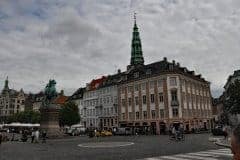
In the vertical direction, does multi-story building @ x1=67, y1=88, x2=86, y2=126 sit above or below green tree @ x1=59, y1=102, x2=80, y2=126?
above

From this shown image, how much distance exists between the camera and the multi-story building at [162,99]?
67.0m

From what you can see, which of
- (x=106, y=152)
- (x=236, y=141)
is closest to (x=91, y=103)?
(x=106, y=152)

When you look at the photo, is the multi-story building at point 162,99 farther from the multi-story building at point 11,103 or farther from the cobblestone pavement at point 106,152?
the multi-story building at point 11,103

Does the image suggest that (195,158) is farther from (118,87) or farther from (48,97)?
(118,87)

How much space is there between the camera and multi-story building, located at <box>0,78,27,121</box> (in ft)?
490

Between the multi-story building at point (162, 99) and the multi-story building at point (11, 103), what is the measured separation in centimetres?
8410

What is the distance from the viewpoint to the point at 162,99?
225 ft

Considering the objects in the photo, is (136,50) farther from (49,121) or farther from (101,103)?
(49,121)

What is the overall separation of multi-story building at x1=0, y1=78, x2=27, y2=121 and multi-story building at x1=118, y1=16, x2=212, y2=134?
276 feet

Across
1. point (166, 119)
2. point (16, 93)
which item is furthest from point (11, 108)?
point (166, 119)

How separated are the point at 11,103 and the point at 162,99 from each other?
10160 centimetres

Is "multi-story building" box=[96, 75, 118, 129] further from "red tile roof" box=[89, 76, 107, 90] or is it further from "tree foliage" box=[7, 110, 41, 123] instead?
"tree foliage" box=[7, 110, 41, 123]

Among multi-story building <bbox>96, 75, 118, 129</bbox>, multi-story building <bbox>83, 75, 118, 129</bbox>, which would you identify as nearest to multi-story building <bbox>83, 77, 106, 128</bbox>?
multi-story building <bbox>83, 75, 118, 129</bbox>

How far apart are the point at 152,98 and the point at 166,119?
6.55 meters
